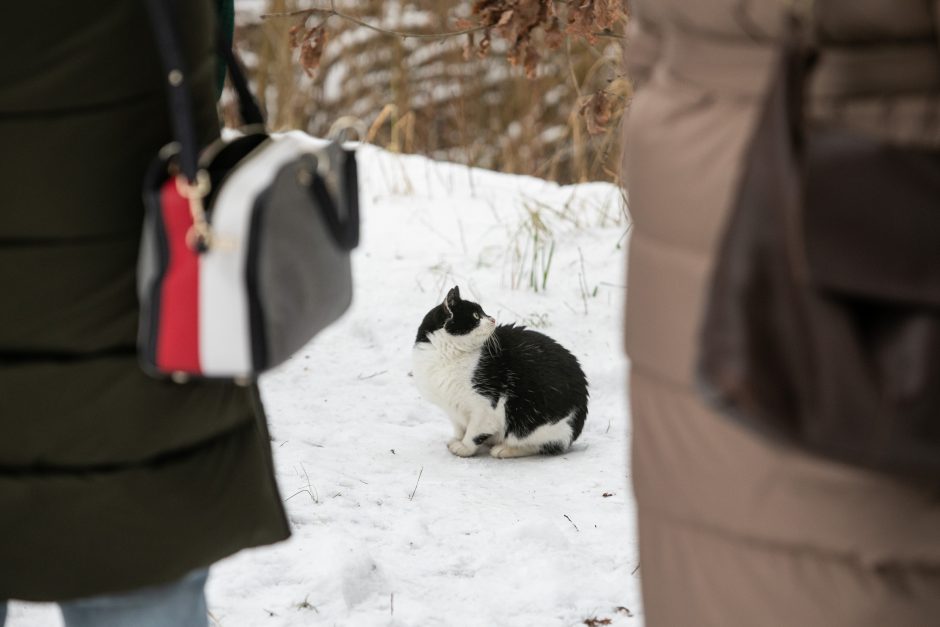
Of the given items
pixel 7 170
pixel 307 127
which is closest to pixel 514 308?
pixel 7 170

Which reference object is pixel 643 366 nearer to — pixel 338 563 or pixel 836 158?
pixel 836 158

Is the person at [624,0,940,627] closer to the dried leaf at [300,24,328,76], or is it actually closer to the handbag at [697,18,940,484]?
the handbag at [697,18,940,484]

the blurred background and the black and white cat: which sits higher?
the blurred background

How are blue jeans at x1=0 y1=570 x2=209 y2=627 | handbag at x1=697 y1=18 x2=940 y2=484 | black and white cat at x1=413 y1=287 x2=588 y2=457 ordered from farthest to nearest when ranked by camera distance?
black and white cat at x1=413 y1=287 x2=588 y2=457
blue jeans at x1=0 y1=570 x2=209 y2=627
handbag at x1=697 y1=18 x2=940 y2=484

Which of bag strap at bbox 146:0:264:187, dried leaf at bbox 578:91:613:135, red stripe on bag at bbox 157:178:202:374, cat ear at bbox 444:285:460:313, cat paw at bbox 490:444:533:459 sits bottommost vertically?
cat paw at bbox 490:444:533:459

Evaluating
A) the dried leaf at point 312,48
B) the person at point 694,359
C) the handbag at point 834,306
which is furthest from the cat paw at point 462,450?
the handbag at point 834,306

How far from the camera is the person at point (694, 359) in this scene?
3.34 ft

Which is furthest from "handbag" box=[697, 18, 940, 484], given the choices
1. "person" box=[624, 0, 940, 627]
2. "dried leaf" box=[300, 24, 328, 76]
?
"dried leaf" box=[300, 24, 328, 76]

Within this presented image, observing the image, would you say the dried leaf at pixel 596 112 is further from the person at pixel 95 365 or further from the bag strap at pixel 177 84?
the bag strap at pixel 177 84

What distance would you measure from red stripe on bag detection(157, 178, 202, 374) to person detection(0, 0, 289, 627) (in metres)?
0.11

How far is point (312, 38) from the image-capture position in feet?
10.6

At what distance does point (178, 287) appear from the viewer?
119cm

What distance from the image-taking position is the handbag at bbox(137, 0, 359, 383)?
1.19 m

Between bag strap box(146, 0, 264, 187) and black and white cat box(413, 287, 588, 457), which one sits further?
black and white cat box(413, 287, 588, 457)
